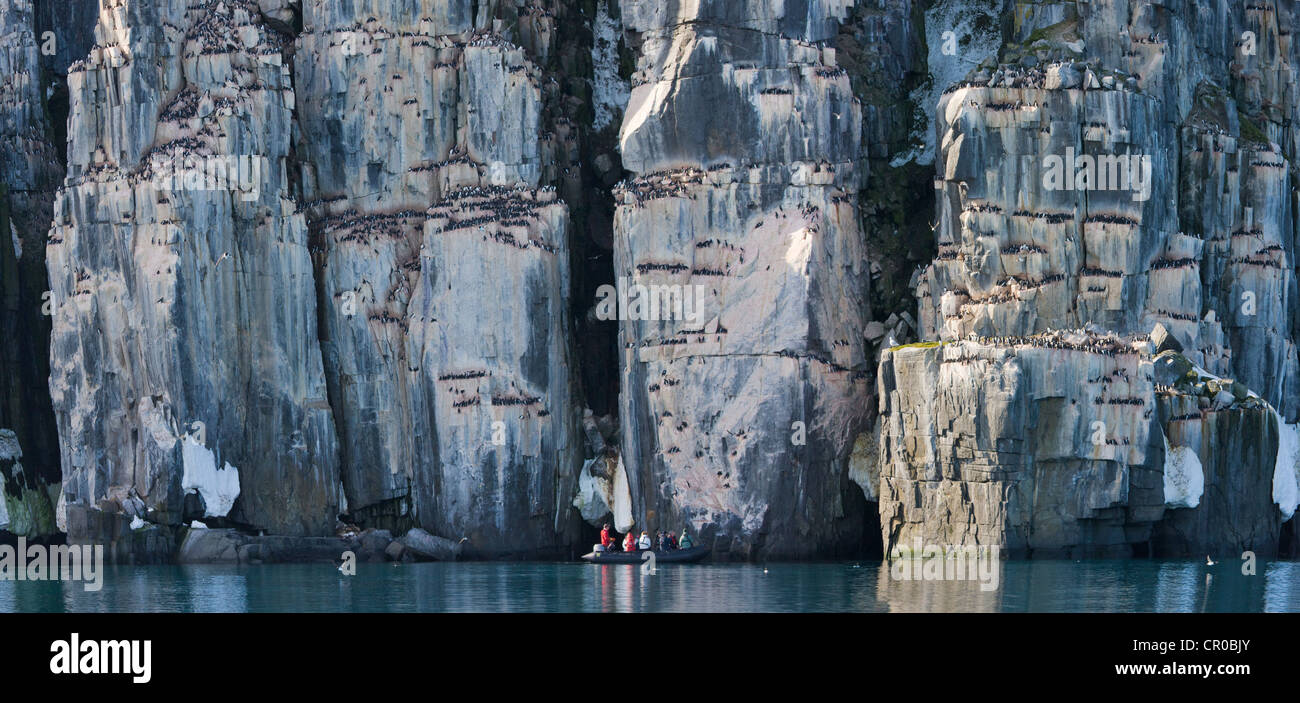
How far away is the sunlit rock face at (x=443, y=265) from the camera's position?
9469cm

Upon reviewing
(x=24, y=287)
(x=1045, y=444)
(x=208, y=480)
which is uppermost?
(x=24, y=287)

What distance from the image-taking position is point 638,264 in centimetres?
9375

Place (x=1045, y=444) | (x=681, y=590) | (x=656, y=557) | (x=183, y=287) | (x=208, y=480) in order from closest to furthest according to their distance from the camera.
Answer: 1. (x=681, y=590)
2. (x=1045, y=444)
3. (x=656, y=557)
4. (x=208, y=480)
5. (x=183, y=287)

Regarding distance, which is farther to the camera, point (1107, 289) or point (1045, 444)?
point (1107, 289)

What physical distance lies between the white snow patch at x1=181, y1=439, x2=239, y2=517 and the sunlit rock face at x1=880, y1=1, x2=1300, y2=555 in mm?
30858

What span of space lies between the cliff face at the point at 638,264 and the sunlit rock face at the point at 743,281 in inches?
6.5

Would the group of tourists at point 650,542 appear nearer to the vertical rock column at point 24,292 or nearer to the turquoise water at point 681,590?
the turquoise water at point 681,590

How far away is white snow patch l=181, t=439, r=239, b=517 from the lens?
93000mm

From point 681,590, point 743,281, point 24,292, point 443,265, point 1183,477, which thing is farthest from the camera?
point 24,292

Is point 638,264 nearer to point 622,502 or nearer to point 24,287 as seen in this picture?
point 622,502

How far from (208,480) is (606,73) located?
2978 cm

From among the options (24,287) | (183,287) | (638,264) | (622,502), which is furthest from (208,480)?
(638,264)

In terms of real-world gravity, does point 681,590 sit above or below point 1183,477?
below

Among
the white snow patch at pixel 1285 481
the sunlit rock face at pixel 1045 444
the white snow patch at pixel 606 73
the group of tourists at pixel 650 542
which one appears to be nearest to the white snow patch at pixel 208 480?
the group of tourists at pixel 650 542
